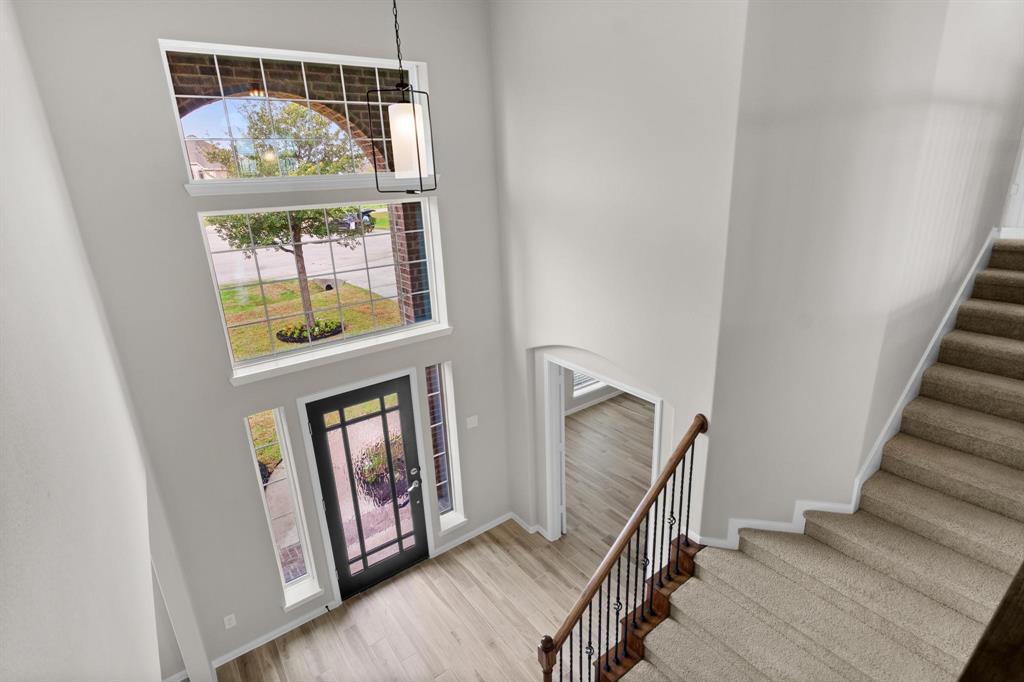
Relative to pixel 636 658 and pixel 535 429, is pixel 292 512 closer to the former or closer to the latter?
pixel 535 429

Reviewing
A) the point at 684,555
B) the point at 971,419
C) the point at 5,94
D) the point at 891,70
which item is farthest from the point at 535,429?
the point at 5,94

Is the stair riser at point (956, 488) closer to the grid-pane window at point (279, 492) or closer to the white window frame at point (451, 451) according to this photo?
the white window frame at point (451, 451)

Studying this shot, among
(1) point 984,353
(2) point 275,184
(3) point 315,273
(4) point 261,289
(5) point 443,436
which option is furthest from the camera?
(5) point 443,436

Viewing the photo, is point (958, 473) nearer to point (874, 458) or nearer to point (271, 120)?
point (874, 458)

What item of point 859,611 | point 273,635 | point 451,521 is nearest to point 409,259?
point 451,521

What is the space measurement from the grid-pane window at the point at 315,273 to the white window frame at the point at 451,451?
2.28 ft

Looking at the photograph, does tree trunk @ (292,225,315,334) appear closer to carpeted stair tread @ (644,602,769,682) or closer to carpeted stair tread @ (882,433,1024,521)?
carpeted stair tread @ (644,602,769,682)

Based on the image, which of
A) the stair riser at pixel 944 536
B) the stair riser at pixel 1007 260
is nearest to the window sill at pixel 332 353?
the stair riser at pixel 944 536

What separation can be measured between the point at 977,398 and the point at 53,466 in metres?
4.87

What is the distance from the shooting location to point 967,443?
3.42 meters

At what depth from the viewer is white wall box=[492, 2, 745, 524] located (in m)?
3.28

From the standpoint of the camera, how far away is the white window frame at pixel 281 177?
11.6ft

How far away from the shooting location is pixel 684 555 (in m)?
3.77

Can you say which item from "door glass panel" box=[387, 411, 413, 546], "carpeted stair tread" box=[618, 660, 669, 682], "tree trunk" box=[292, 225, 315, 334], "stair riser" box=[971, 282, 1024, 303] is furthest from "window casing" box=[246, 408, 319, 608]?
"stair riser" box=[971, 282, 1024, 303]
